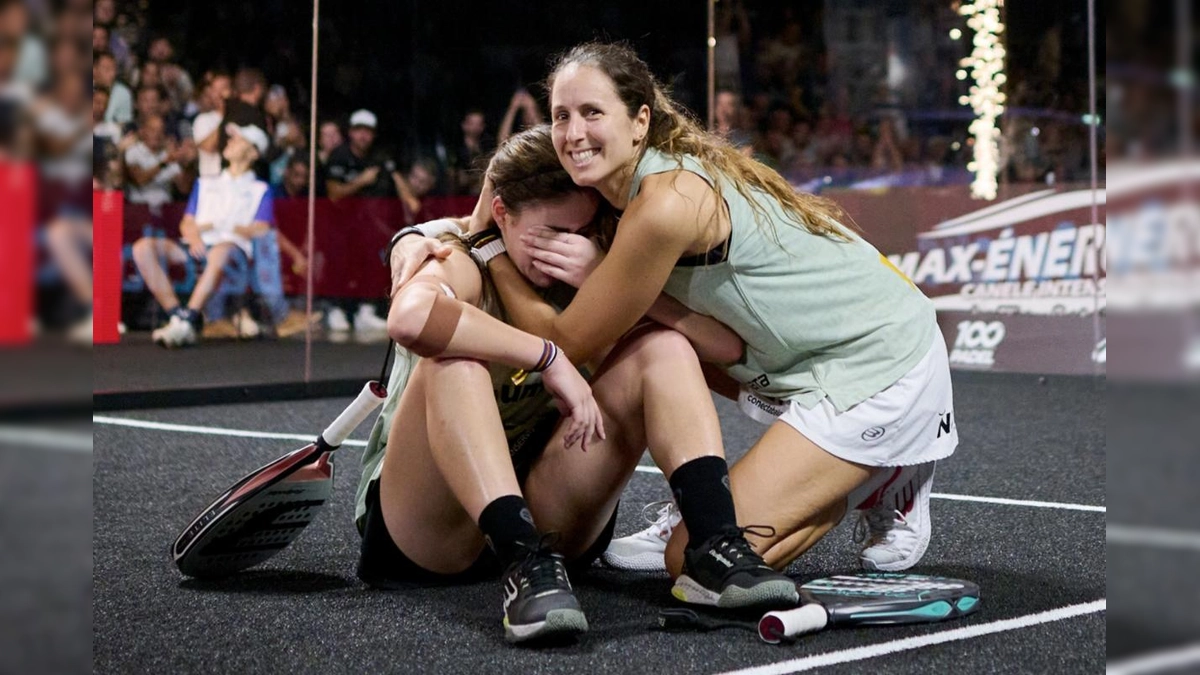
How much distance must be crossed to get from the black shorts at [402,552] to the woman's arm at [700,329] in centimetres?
30

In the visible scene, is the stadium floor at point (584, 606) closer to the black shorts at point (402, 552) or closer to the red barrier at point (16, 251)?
the black shorts at point (402, 552)

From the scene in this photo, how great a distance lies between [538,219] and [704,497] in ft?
1.95

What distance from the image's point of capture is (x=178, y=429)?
535 centimetres

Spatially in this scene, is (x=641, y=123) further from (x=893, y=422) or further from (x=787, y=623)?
(x=787, y=623)

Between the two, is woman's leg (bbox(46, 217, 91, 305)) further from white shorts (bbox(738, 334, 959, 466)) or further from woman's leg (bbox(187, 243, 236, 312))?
woman's leg (bbox(187, 243, 236, 312))

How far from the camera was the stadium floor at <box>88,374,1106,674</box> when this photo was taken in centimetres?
211

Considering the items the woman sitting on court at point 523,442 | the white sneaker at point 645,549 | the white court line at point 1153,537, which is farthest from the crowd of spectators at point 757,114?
the white court line at point 1153,537

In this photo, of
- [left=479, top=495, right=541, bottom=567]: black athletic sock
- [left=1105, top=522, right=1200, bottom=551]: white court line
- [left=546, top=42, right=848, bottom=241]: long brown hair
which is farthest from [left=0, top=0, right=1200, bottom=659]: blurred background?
[left=1105, top=522, right=1200, bottom=551]: white court line

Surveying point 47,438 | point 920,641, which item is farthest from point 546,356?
point 47,438

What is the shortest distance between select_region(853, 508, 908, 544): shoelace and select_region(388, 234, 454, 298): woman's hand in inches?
39.6

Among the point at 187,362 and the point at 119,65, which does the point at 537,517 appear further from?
the point at 119,65

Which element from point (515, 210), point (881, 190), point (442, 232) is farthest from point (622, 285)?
point (881, 190)

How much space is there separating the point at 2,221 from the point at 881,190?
704cm

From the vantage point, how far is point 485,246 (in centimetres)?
254
